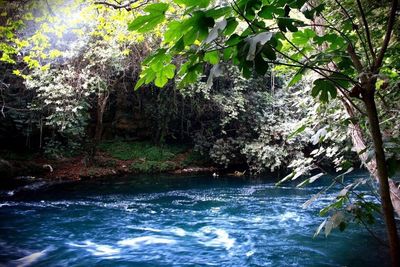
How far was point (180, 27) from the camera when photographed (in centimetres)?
94

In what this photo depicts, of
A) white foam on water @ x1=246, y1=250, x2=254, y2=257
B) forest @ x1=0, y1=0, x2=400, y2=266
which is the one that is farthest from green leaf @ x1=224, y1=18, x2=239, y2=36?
white foam on water @ x1=246, y1=250, x2=254, y2=257

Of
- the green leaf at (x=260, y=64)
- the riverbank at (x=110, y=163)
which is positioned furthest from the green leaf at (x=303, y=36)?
the riverbank at (x=110, y=163)

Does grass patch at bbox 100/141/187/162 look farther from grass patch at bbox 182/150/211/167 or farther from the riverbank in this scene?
grass patch at bbox 182/150/211/167

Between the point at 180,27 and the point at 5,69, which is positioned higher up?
the point at 5,69

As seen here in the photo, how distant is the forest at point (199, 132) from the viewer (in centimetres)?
124

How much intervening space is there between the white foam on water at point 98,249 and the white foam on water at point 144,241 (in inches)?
9.1

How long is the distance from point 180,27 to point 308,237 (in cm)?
467

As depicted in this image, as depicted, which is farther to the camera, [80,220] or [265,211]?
[265,211]

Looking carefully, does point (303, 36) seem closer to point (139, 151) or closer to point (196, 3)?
point (196, 3)

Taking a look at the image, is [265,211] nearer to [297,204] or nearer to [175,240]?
[297,204]

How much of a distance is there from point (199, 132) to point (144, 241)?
9.54 m


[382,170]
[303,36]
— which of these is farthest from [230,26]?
[382,170]

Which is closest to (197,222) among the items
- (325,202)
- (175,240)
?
(175,240)

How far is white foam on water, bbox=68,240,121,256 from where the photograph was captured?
4.33 metres
